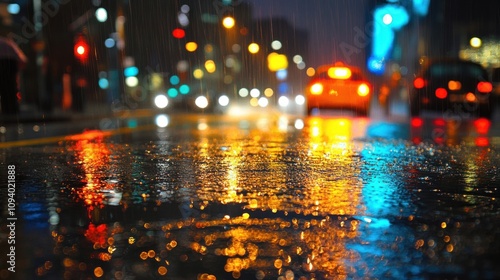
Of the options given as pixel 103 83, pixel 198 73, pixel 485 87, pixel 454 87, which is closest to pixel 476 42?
pixel 198 73

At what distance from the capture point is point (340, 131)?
47.2ft

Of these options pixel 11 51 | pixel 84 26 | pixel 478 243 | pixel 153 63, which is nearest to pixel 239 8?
pixel 153 63

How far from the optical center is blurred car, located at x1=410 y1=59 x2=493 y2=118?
68.6 ft

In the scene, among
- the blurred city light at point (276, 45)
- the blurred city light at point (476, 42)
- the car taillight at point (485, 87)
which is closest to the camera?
the car taillight at point (485, 87)

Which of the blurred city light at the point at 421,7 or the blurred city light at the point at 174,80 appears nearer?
the blurred city light at the point at 174,80

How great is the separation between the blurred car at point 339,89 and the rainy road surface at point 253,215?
1162 cm

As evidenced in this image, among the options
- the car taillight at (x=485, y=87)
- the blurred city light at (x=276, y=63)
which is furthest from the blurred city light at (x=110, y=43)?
the blurred city light at (x=276, y=63)

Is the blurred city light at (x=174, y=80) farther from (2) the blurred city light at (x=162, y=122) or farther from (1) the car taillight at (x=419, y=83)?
(1) the car taillight at (x=419, y=83)

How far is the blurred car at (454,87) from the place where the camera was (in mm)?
20906

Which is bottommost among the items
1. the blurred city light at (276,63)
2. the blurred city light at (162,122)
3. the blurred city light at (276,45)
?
the blurred city light at (162,122)

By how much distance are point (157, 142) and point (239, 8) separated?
73019mm

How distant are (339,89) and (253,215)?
1650cm

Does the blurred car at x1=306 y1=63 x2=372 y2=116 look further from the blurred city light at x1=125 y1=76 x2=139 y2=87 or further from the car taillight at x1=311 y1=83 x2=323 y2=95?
the blurred city light at x1=125 y1=76 x2=139 y2=87

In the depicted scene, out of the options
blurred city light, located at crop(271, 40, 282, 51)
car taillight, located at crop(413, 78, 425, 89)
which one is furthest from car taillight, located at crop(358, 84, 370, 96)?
blurred city light, located at crop(271, 40, 282, 51)
